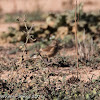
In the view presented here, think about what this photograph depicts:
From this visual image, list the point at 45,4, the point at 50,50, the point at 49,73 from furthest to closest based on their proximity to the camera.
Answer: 1. the point at 45,4
2. the point at 50,50
3. the point at 49,73

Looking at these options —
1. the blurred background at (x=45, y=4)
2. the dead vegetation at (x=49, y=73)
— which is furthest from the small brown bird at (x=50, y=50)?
the blurred background at (x=45, y=4)

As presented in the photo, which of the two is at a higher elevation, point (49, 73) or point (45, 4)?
point (45, 4)

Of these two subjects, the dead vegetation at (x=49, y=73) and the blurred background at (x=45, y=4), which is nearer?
the dead vegetation at (x=49, y=73)

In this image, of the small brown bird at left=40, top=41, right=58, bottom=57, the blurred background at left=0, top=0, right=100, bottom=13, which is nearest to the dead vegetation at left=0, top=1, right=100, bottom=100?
the small brown bird at left=40, top=41, right=58, bottom=57

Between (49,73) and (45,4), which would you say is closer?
(49,73)

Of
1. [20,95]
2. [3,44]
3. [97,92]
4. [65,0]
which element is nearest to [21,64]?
[20,95]

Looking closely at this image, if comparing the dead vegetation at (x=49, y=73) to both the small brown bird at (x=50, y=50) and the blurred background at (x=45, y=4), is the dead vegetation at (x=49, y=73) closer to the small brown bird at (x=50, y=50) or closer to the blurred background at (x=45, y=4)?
the small brown bird at (x=50, y=50)

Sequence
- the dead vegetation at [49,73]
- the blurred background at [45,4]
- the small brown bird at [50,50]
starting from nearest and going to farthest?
the dead vegetation at [49,73], the small brown bird at [50,50], the blurred background at [45,4]

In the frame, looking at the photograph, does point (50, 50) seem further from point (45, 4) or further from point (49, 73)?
point (45, 4)

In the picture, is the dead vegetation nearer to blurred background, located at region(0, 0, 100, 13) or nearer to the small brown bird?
the small brown bird

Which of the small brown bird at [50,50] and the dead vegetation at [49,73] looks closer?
the dead vegetation at [49,73]

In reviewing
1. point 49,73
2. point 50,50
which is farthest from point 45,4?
point 49,73

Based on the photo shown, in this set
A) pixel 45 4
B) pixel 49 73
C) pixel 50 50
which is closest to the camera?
pixel 49 73

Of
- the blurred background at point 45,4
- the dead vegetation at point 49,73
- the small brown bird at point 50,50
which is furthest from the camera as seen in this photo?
the blurred background at point 45,4
